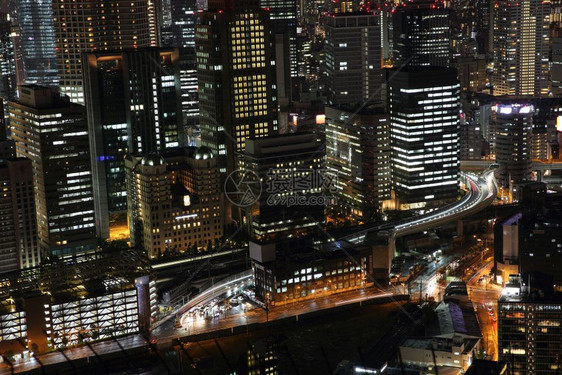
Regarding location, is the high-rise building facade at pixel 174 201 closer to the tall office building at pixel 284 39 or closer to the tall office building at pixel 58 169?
the tall office building at pixel 58 169

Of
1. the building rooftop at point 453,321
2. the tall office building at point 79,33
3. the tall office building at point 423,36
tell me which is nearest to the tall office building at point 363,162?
the tall office building at point 79,33

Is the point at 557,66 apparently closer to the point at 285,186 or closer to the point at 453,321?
the point at 285,186

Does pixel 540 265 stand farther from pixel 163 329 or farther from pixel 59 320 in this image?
pixel 59 320

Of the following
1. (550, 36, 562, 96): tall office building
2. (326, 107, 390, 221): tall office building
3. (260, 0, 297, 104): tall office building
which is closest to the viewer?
(326, 107, 390, 221): tall office building

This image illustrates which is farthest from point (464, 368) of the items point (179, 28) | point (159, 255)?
point (179, 28)

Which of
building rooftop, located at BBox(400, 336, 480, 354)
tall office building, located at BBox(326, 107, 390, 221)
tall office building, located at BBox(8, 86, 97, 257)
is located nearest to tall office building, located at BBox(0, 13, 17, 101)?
tall office building, located at BBox(8, 86, 97, 257)

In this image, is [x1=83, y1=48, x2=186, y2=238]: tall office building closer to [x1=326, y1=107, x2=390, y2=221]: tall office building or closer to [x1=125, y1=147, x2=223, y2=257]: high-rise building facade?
[x1=125, y1=147, x2=223, y2=257]: high-rise building facade

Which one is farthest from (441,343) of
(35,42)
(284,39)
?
(284,39)
